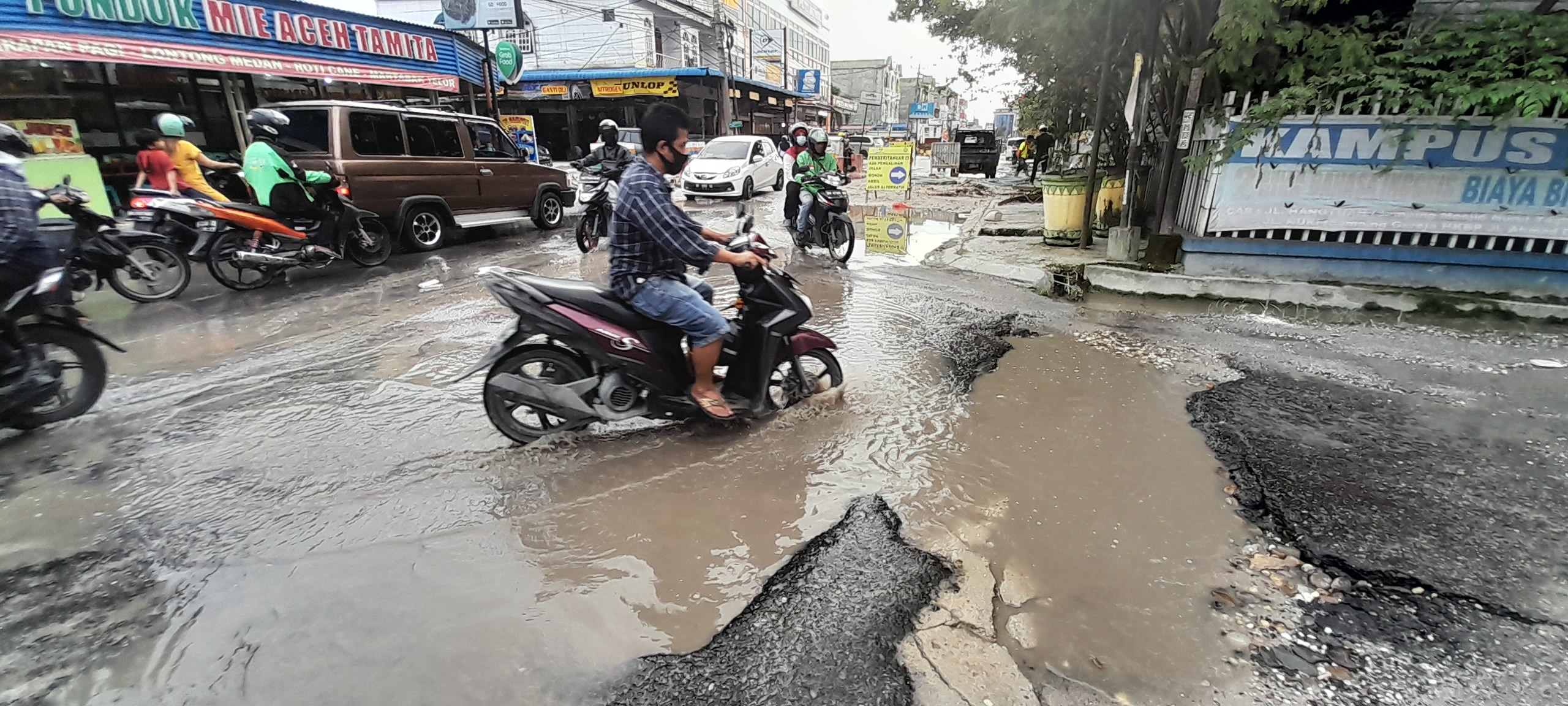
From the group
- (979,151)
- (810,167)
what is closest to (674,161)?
(810,167)

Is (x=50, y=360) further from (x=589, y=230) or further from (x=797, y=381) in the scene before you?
(x=589, y=230)

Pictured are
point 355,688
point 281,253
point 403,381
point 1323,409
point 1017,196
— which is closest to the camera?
point 355,688

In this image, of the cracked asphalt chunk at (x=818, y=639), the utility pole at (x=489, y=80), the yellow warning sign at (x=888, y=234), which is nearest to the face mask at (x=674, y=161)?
the cracked asphalt chunk at (x=818, y=639)

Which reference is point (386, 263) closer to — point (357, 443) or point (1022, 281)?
point (357, 443)

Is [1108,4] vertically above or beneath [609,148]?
above

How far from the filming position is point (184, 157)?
7203 millimetres

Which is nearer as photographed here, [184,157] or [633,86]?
[184,157]

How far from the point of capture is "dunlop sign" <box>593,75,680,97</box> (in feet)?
94.6

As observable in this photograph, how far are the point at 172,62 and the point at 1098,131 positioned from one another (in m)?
12.8

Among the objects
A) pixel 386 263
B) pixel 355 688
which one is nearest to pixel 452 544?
pixel 355 688

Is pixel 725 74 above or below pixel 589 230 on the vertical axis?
above

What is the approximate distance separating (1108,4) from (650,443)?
22.0ft

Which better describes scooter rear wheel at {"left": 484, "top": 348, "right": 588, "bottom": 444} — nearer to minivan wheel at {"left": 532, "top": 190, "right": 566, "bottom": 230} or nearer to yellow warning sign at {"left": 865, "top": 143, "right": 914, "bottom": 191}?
minivan wheel at {"left": 532, "top": 190, "right": 566, "bottom": 230}

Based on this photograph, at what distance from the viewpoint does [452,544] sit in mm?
2740
